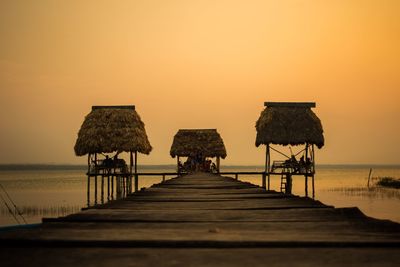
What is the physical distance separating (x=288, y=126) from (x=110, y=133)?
10.6 metres

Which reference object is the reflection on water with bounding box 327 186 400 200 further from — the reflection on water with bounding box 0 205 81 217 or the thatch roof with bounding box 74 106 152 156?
the reflection on water with bounding box 0 205 81 217

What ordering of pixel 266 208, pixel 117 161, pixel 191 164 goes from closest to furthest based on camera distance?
pixel 266 208 → pixel 117 161 → pixel 191 164

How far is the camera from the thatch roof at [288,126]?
3189cm

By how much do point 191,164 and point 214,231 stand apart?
116ft

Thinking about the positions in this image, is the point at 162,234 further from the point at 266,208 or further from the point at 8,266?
the point at 266,208

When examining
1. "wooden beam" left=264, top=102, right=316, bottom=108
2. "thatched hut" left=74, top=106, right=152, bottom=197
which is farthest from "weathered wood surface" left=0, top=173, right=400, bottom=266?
"wooden beam" left=264, top=102, right=316, bottom=108

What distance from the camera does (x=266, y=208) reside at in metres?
5.89

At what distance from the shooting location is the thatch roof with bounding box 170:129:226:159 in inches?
1570

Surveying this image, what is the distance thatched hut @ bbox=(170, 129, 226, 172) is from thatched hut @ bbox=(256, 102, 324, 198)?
25.5ft

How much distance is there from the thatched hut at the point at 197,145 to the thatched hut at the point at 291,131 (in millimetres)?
7768

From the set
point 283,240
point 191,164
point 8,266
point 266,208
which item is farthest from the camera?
Result: point 191,164

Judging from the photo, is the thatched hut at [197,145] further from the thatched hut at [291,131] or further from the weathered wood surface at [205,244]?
the weathered wood surface at [205,244]

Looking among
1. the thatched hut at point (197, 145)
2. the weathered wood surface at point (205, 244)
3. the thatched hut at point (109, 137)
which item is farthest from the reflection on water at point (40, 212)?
the weathered wood surface at point (205, 244)

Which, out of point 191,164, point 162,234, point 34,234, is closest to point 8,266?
point 34,234
